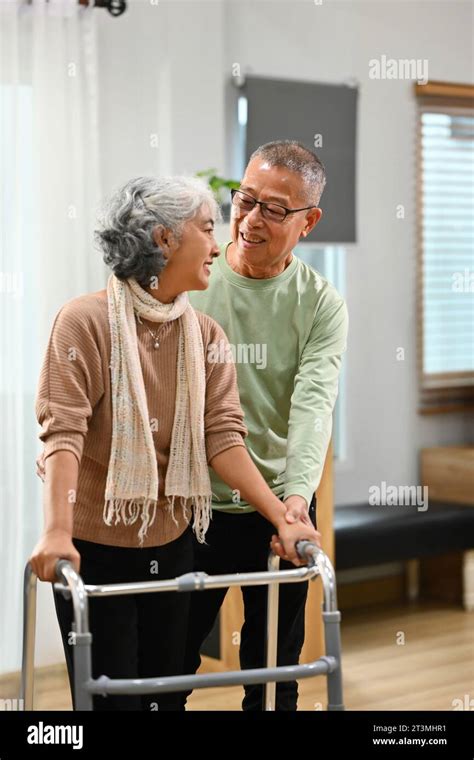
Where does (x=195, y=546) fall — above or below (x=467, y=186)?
below

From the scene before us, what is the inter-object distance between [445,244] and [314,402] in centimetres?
331

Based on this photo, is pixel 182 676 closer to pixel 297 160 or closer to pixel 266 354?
pixel 266 354

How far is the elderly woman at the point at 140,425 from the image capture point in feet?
6.49

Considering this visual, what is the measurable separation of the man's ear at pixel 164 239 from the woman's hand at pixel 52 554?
0.54m

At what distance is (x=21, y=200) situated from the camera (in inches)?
154

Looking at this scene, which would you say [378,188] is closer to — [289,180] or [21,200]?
[21,200]

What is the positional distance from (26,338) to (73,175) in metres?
0.61

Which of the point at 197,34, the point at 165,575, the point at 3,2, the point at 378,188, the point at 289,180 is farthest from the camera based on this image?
the point at 378,188

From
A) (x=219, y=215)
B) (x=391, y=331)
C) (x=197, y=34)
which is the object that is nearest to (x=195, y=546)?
(x=219, y=215)

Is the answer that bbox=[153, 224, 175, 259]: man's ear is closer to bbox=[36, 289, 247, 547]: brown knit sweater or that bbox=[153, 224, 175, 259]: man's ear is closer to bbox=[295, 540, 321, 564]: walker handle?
bbox=[36, 289, 247, 547]: brown knit sweater

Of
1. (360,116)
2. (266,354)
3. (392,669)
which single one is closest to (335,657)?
(266,354)

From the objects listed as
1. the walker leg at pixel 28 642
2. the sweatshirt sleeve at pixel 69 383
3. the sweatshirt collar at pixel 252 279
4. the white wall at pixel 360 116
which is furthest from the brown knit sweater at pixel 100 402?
the white wall at pixel 360 116

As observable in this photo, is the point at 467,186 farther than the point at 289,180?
Yes

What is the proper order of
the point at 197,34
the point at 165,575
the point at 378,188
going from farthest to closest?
the point at 378,188 < the point at 197,34 < the point at 165,575
